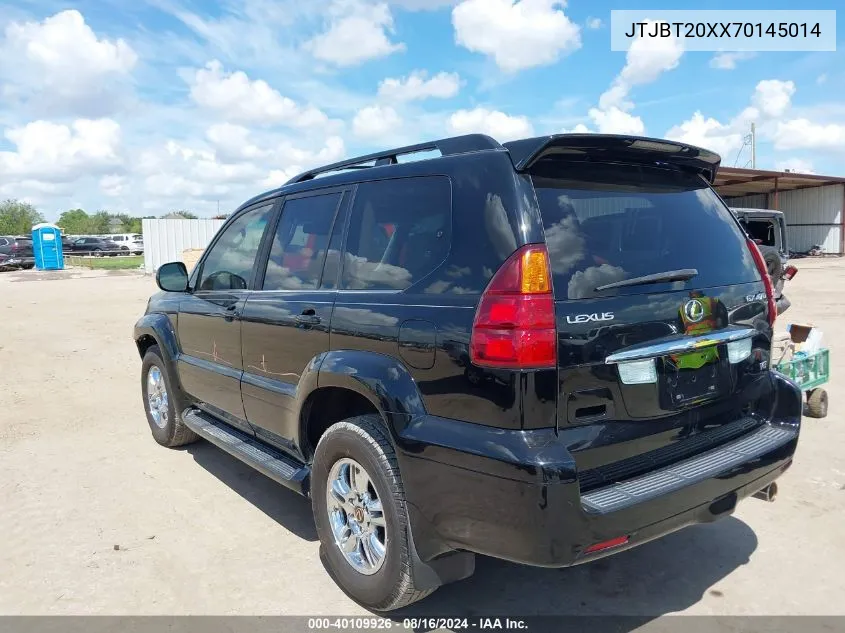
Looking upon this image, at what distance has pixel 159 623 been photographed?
2.93m

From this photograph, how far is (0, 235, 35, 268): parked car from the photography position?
31.9 m

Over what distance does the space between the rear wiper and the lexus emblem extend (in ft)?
0.35

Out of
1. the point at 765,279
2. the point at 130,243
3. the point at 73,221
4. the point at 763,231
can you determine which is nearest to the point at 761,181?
the point at 763,231

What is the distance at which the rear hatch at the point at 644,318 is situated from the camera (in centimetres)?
243

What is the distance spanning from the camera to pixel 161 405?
17.8 feet

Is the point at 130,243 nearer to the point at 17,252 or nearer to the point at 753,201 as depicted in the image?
the point at 17,252

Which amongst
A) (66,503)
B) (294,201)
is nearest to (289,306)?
(294,201)

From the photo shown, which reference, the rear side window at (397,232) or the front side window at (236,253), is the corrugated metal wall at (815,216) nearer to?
the front side window at (236,253)

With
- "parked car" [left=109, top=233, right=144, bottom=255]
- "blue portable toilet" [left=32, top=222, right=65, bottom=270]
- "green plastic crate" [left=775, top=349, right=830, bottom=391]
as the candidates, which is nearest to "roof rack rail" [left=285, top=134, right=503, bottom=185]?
"green plastic crate" [left=775, top=349, right=830, bottom=391]

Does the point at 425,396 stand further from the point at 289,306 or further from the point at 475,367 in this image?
the point at 289,306

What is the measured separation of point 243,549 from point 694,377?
2522 millimetres

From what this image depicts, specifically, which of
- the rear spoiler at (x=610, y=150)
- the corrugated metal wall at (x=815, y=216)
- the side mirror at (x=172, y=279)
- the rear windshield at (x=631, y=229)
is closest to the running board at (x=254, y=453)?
the side mirror at (x=172, y=279)

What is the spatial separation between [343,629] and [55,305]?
50.7 ft

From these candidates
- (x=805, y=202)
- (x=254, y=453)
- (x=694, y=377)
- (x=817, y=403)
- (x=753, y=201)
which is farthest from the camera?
(x=753, y=201)
